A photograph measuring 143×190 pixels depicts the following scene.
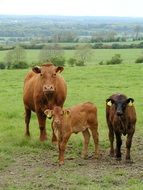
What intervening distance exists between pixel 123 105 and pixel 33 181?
Answer: 2.53 meters

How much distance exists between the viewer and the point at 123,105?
9836 mm

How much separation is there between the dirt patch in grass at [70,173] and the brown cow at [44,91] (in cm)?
112

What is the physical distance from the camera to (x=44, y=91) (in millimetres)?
10984

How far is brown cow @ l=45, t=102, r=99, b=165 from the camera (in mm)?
9672

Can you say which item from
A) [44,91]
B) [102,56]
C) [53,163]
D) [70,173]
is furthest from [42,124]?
[102,56]

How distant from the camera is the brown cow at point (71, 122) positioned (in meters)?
9.67

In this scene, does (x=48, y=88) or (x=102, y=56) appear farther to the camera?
(x=102, y=56)

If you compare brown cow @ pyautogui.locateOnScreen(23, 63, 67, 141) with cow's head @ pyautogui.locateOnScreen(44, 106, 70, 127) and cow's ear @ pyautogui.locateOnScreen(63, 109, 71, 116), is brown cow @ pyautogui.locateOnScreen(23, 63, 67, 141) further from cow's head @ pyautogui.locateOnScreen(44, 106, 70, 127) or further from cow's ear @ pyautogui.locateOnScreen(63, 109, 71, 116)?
cow's head @ pyautogui.locateOnScreen(44, 106, 70, 127)

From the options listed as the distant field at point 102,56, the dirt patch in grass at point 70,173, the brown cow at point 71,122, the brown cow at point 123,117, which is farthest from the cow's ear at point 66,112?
the distant field at point 102,56

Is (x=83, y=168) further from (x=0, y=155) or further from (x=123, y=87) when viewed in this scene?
(x=123, y=87)

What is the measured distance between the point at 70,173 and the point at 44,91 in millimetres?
2563

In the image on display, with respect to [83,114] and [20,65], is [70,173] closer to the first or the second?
[83,114]

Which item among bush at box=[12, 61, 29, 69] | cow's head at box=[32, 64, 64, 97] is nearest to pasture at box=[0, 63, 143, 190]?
cow's head at box=[32, 64, 64, 97]

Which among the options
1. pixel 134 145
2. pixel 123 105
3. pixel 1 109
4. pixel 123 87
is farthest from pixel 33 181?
pixel 123 87
